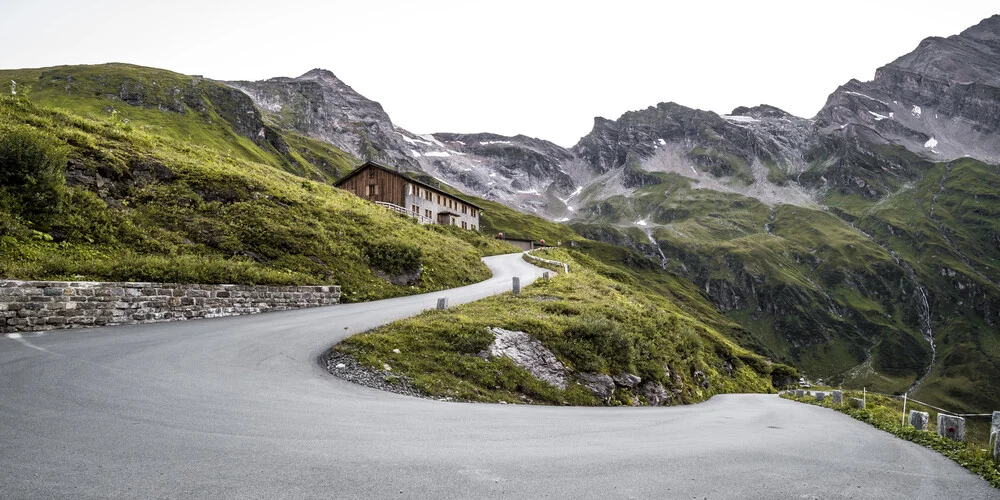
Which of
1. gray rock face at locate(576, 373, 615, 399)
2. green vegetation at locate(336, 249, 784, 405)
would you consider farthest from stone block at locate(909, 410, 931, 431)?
gray rock face at locate(576, 373, 615, 399)

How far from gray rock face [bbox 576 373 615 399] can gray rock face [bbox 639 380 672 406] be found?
2.08m

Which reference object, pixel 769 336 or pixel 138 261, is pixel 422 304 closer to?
pixel 138 261

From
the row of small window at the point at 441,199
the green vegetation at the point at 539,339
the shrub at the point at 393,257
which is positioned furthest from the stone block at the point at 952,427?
the row of small window at the point at 441,199

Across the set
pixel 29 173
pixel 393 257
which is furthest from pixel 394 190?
pixel 29 173

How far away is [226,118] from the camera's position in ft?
454

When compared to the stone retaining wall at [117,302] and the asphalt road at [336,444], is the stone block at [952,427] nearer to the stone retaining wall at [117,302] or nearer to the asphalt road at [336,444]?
the asphalt road at [336,444]

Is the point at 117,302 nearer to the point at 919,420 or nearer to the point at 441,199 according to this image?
the point at 919,420

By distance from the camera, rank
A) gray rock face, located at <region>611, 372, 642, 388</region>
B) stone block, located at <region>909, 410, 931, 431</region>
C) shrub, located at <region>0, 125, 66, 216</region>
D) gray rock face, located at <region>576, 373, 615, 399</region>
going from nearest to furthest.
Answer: stone block, located at <region>909, 410, 931, 431</region>
gray rock face, located at <region>576, 373, 615, 399</region>
gray rock face, located at <region>611, 372, 642, 388</region>
shrub, located at <region>0, 125, 66, 216</region>

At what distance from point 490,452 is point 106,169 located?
89.8ft

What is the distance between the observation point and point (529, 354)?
16500mm

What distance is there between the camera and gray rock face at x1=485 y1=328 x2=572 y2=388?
15.9 meters

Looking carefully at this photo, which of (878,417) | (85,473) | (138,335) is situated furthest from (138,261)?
(878,417)

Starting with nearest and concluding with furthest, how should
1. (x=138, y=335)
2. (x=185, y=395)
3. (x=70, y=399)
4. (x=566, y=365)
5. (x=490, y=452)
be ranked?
(x=490, y=452)
(x=70, y=399)
(x=185, y=395)
(x=138, y=335)
(x=566, y=365)

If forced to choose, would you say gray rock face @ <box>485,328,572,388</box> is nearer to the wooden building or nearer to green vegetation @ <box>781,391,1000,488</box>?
green vegetation @ <box>781,391,1000,488</box>
